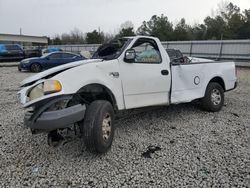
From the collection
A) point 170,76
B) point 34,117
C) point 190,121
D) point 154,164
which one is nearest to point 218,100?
point 190,121

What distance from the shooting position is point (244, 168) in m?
3.31

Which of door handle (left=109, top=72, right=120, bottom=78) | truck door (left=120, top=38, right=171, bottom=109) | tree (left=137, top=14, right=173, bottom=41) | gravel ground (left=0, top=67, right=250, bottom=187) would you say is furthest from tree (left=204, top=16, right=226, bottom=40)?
door handle (left=109, top=72, right=120, bottom=78)

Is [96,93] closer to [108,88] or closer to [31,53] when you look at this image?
[108,88]

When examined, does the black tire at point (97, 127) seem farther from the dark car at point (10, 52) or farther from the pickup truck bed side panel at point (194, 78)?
the dark car at point (10, 52)

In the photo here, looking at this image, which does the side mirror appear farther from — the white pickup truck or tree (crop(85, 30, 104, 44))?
tree (crop(85, 30, 104, 44))

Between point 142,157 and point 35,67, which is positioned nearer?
point 142,157

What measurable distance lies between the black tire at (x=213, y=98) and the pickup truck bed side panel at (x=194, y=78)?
14 cm

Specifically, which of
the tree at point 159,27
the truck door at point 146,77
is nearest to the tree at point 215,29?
the tree at point 159,27

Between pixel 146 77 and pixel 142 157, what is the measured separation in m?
1.47

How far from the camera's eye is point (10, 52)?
21.7 metres

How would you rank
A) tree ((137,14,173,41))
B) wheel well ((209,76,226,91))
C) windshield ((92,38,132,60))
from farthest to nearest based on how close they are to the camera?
tree ((137,14,173,41)) < wheel well ((209,76,226,91)) < windshield ((92,38,132,60))

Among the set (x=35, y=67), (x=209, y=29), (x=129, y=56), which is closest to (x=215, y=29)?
(x=209, y=29)

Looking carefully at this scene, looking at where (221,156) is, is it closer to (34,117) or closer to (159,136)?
(159,136)

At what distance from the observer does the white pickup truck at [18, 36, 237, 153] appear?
3.22 m
